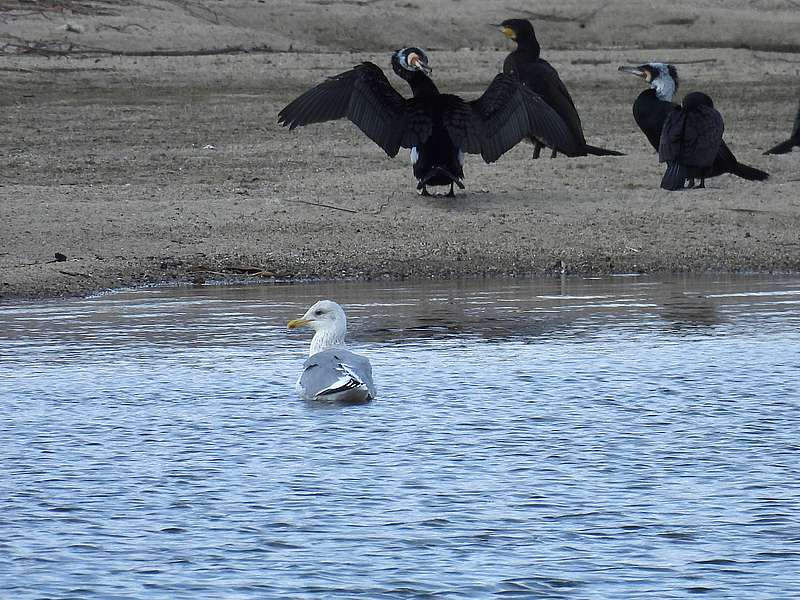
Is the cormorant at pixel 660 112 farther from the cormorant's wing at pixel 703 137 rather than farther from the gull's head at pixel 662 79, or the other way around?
the cormorant's wing at pixel 703 137

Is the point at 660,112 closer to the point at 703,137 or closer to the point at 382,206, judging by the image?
the point at 703,137

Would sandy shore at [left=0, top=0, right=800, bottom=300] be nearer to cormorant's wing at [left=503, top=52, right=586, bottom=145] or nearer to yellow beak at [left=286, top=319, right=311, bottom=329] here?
cormorant's wing at [left=503, top=52, right=586, bottom=145]

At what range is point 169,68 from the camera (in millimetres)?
22625

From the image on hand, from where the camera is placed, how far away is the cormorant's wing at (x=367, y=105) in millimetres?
13555

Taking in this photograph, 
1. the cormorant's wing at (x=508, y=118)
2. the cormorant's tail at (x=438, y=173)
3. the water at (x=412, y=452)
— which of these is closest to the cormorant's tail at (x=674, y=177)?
the cormorant's wing at (x=508, y=118)

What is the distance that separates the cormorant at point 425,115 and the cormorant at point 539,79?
2076 millimetres

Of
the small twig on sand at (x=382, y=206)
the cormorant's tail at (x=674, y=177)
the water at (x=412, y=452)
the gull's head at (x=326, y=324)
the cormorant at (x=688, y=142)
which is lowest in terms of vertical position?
the water at (x=412, y=452)

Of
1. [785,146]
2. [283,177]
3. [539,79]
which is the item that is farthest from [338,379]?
[785,146]

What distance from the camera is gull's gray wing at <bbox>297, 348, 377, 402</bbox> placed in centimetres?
787

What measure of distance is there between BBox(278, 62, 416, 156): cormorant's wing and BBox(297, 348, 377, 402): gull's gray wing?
565 cm

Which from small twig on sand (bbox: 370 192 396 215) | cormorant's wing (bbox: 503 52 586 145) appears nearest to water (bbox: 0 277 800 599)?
small twig on sand (bbox: 370 192 396 215)

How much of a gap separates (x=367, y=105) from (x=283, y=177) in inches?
85.8

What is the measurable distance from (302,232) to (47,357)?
4.42 metres

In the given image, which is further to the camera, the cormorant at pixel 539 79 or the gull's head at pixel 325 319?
the cormorant at pixel 539 79
